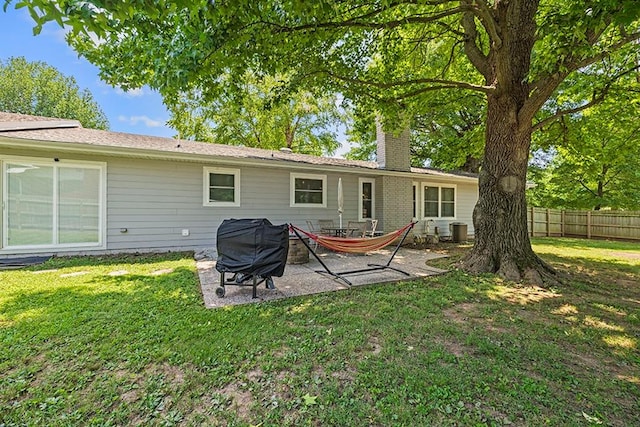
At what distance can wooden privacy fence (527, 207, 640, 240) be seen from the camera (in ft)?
43.9

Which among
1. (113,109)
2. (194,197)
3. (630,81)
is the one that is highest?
(113,109)

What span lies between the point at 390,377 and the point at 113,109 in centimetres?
3872

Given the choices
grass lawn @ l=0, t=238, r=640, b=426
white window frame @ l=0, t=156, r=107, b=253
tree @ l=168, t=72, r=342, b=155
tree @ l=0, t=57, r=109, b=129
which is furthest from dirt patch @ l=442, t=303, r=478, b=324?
tree @ l=0, t=57, r=109, b=129

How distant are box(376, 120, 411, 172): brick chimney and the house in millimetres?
55

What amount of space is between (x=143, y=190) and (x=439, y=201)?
11.2 metres

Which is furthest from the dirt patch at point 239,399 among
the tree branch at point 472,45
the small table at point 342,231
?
the tree branch at point 472,45

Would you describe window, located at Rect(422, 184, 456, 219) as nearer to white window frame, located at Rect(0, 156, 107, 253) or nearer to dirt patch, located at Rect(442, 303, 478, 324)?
dirt patch, located at Rect(442, 303, 478, 324)

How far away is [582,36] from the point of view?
3.78 metres

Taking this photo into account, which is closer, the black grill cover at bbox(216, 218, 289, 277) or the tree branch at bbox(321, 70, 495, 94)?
the black grill cover at bbox(216, 218, 289, 277)

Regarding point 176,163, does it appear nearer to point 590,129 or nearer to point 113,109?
point 590,129

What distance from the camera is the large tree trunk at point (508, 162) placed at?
5641 mm

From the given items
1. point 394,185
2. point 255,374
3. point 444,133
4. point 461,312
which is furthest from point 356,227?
point 444,133

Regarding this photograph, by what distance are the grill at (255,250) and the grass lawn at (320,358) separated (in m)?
0.56

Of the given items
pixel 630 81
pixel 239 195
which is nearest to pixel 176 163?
pixel 239 195
